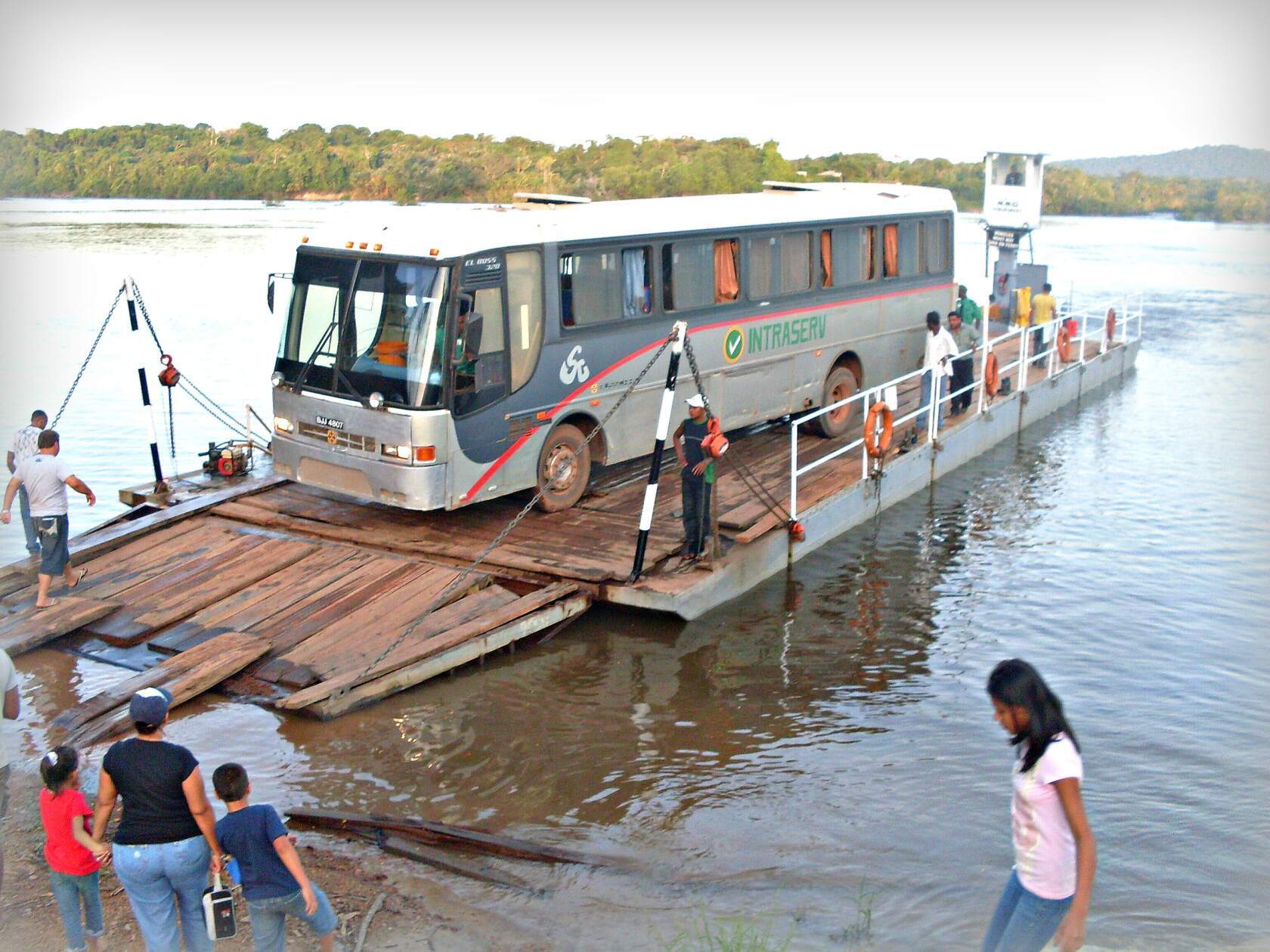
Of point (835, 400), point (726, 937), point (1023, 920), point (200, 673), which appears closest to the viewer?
point (1023, 920)

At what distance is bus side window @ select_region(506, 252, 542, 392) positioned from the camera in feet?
41.0

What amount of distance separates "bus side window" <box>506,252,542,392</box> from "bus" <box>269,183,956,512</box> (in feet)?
0.06

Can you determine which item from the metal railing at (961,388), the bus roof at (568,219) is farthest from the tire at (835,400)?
the bus roof at (568,219)

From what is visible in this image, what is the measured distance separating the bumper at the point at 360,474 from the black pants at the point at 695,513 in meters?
2.27

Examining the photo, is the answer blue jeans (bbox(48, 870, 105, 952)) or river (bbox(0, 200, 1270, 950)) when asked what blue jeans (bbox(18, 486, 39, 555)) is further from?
blue jeans (bbox(48, 870, 105, 952))

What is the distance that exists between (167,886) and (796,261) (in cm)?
1187

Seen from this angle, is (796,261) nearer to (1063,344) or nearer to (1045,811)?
(1063,344)

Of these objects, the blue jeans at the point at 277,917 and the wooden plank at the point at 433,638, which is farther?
the wooden plank at the point at 433,638

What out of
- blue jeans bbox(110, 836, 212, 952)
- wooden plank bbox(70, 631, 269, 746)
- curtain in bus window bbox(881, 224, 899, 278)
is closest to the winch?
wooden plank bbox(70, 631, 269, 746)

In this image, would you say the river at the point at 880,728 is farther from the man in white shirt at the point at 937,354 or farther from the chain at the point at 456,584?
the man in white shirt at the point at 937,354

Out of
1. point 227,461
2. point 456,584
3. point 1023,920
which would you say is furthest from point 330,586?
point 1023,920

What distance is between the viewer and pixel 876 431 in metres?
15.1

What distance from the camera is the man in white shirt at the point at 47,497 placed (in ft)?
35.8

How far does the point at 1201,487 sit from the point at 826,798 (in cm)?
1253
